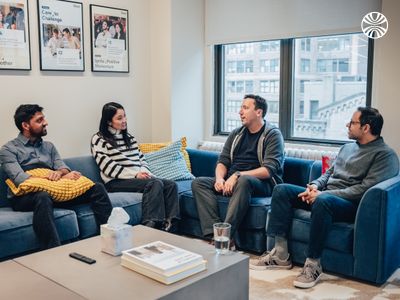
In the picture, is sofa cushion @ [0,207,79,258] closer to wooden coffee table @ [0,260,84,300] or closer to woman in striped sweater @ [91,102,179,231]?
woman in striped sweater @ [91,102,179,231]

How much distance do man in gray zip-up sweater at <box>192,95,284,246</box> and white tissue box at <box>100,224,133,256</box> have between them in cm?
112

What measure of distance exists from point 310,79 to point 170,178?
152 centimetres

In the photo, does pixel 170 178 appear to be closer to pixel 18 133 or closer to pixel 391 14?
pixel 18 133

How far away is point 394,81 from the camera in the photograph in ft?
11.2

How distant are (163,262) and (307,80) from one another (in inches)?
105

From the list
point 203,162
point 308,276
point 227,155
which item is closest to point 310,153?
point 227,155

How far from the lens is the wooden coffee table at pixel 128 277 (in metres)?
1.84

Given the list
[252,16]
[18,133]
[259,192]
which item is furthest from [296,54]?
[18,133]

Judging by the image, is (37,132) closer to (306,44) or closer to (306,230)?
(306,230)

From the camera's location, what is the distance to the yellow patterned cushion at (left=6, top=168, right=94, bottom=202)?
10.1 ft

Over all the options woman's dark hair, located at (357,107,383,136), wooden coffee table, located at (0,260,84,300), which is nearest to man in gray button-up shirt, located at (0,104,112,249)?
wooden coffee table, located at (0,260,84,300)

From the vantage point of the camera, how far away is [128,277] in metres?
1.97

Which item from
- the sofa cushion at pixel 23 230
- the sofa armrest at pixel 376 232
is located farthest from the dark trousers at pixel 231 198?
the sofa cushion at pixel 23 230

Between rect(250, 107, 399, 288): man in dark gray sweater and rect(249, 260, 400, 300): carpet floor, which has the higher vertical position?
rect(250, 107, 399, 288): man in dark gray sweater
